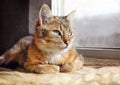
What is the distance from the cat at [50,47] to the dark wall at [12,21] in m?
0.63

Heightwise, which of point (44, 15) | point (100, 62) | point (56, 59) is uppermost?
point (44, 15)

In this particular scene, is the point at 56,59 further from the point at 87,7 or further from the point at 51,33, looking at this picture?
the point at 87,7

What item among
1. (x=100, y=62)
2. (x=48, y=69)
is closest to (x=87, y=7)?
(x=100, y=62)

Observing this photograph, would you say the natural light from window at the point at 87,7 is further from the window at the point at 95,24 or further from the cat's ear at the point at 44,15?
the cat's ear at the point at 44,15

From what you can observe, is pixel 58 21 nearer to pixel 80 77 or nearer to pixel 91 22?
pixel 80 77

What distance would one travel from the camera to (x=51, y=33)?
133 centimetres

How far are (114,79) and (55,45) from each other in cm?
33

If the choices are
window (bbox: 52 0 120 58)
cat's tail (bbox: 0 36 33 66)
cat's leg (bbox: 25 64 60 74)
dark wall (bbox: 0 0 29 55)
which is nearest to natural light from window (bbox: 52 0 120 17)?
window (bbox: 52 0 120 58)

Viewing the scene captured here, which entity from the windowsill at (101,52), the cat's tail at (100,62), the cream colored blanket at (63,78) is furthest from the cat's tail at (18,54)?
the windowsill at (101,52)

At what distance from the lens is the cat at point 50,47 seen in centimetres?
133

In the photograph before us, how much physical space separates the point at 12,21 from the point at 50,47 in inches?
34.9

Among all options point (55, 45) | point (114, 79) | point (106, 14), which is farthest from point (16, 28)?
point (114, 79)

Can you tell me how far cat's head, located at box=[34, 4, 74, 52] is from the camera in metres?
1.33

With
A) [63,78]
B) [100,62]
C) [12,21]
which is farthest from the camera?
[12,21]
